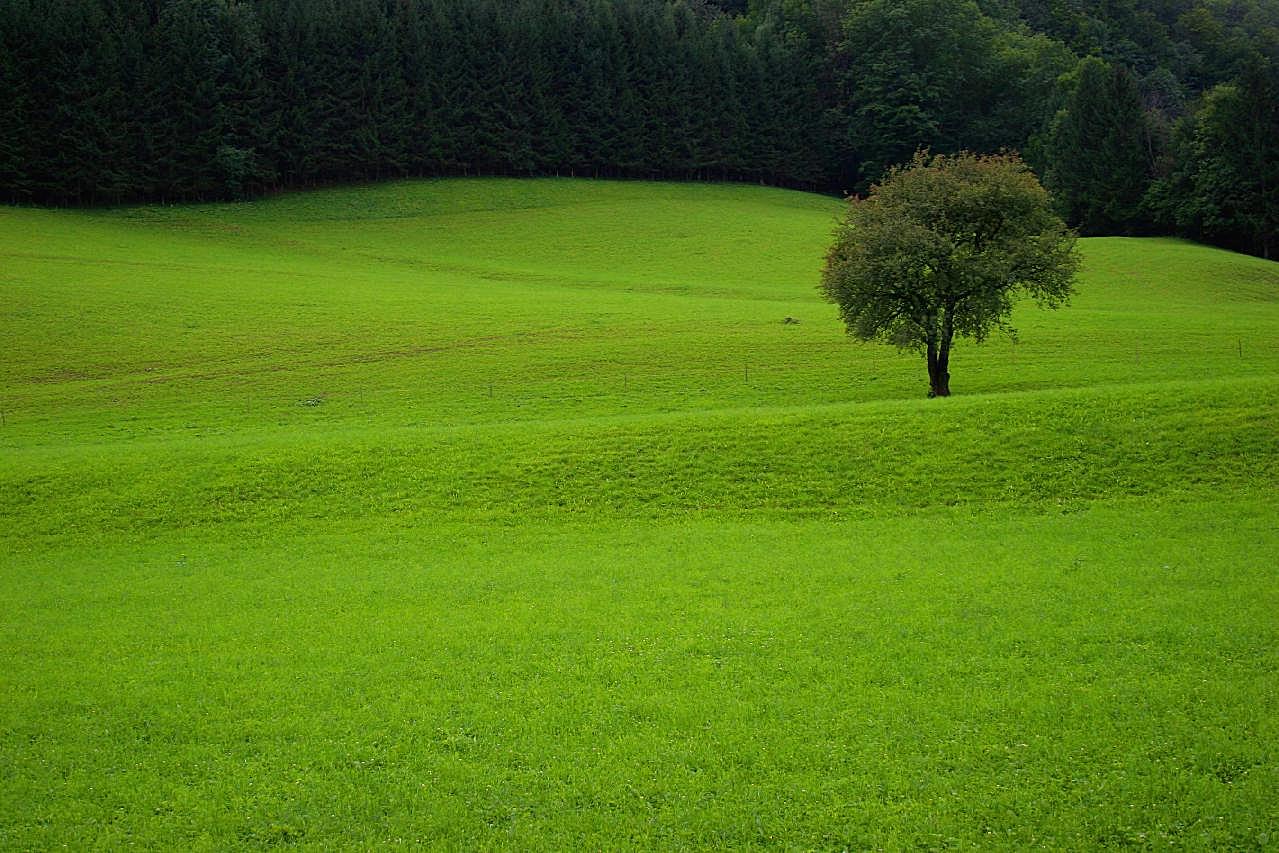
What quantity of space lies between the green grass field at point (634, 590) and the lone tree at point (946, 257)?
3.96 metres

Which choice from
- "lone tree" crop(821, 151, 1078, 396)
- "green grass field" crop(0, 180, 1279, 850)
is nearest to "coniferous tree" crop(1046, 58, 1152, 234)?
"green grass field" crop(0, 180, 1279, 850)

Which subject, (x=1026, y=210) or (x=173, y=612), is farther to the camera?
(x=1026, y=210)

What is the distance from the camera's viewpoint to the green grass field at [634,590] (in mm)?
10938

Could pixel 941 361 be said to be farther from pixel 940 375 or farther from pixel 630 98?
pixel 630 98

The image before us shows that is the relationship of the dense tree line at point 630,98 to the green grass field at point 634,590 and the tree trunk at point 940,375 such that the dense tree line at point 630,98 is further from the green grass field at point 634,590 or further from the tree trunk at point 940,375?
the tree trunk at point 940,375

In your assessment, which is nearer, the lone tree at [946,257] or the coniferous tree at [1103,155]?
the lone tree at [946,257]

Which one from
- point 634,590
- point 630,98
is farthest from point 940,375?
point 630,98

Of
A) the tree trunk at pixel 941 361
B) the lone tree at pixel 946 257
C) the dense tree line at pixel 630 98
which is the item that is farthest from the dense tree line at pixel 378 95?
the tree trunk at pixel 941 361

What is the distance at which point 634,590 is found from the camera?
60.1 feet

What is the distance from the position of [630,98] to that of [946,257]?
8627 centimetres

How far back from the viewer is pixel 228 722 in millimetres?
13008

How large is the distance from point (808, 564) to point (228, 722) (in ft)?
37.8

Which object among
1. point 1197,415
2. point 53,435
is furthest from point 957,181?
point 53,435

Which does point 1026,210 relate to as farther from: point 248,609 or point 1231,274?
point 1231,274
